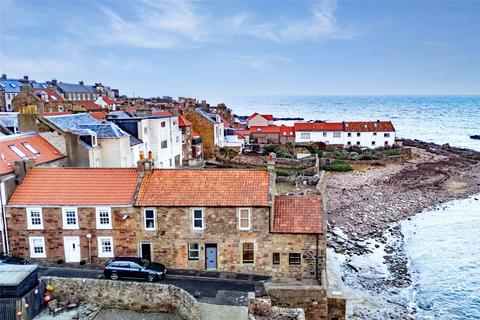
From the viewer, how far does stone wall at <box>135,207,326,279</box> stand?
24656mm

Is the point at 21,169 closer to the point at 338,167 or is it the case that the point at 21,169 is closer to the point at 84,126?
the point at 84,126

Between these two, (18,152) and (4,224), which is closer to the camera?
(4,224)

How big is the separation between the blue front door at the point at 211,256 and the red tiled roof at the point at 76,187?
5628mm

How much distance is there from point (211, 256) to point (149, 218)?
4.44 meters

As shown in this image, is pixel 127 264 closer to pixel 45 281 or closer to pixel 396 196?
pixel 45 281

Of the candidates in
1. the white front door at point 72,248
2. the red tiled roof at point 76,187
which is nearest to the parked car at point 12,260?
the white front door at point 72,248

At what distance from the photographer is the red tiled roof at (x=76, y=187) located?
25.8m

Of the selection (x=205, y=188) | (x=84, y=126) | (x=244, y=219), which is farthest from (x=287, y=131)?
(x=244, y=219)

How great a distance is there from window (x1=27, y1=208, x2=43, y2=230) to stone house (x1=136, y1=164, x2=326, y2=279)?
6049mm

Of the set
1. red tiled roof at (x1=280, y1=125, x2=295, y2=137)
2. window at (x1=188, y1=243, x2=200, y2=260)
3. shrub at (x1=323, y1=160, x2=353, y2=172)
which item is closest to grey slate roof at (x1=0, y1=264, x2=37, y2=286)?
window at (x1=188, y1=243, x2=200, y2=260)

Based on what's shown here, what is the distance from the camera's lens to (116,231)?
25.8 m

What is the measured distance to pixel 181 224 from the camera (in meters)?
25.3

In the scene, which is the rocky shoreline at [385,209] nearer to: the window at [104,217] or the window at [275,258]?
the window at [275,258]

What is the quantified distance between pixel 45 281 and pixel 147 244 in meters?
6.02
